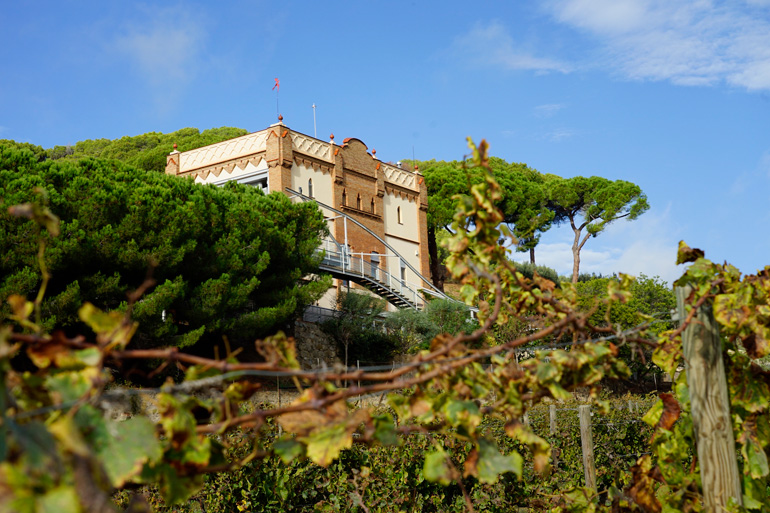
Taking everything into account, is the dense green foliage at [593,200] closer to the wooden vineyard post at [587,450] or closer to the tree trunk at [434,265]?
the tree trunk at [434,265]

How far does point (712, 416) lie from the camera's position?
2.34 metres

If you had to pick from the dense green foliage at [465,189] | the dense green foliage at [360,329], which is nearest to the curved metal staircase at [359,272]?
the dense green foliage at [360,329]

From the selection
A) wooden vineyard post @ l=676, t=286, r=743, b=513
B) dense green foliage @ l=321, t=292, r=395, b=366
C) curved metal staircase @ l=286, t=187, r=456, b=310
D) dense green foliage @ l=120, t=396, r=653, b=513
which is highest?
curved metal staircase @ l=286, t=187, r=456, b=310

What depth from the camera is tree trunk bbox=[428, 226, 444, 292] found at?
126 ft

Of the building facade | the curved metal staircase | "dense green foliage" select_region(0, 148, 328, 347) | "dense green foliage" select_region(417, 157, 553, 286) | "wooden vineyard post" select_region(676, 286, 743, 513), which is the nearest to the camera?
"wooden vineyard post" select_region(676, 286, 743, 513)

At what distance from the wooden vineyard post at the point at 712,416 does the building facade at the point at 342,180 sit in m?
22.2

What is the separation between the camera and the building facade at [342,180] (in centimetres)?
2711

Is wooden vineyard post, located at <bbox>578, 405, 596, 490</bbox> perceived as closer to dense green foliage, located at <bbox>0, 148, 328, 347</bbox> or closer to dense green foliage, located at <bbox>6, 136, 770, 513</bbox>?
dense green foliage, located at <bbox>6, 136, 770, 513</bbox>

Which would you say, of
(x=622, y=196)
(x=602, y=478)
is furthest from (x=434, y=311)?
(x=622, y=196)

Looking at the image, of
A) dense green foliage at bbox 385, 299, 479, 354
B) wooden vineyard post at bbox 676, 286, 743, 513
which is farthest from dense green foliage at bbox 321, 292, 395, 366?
wooden vineyard post at bbox 676, 286, 743, 513

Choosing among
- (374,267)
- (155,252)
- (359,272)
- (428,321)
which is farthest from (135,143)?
(155,252)

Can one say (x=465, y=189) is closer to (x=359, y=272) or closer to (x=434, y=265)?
(x=434, y=265)

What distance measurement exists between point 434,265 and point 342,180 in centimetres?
1104

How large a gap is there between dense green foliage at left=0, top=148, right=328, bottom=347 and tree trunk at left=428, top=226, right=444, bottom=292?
18281 mm
